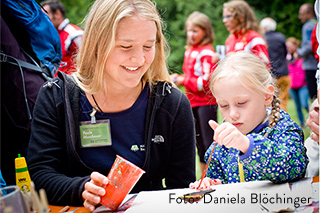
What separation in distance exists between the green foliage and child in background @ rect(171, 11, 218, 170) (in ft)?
24.0

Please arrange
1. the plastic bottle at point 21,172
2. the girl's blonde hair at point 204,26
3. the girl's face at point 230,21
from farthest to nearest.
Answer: the girl's blonde hair at point 204,26 < the girl's face at point 230,21 < the plastic bottle at point 21,172

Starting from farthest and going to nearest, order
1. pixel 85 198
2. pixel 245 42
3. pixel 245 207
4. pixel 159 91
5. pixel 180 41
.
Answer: pixel 180 41, pixel 245 42, pixel 159 91, pixel 85 198, pixel 245 207

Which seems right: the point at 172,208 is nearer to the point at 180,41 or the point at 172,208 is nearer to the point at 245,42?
the point at 245,42

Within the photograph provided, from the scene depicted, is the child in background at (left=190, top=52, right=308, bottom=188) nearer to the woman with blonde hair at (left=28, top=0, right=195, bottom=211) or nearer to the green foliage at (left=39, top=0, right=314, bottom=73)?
the woman with blonde hair at (left=28, top=0, right=195, bottom=211)

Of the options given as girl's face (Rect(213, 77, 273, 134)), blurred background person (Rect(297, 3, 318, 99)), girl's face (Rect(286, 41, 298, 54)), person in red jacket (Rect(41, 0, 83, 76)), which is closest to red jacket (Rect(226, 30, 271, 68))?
person in red jacket (Rect(41, 0, 83, 76))

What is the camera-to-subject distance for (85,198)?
1.22 meters

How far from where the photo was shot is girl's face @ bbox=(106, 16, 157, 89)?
56.1 inches

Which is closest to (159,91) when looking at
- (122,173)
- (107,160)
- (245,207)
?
(107,160)

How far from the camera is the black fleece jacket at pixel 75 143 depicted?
1393 millimetres

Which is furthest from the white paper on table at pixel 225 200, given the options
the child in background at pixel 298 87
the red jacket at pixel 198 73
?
the child in background at pixel 298 87

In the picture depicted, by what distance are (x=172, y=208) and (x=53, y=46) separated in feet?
4.39

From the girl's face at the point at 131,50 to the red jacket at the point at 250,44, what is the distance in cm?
235

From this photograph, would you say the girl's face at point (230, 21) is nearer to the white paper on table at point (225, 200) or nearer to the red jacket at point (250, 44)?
the red jacket at point (250, 44)

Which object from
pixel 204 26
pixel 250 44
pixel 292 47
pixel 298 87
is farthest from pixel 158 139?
pixel 292 47
